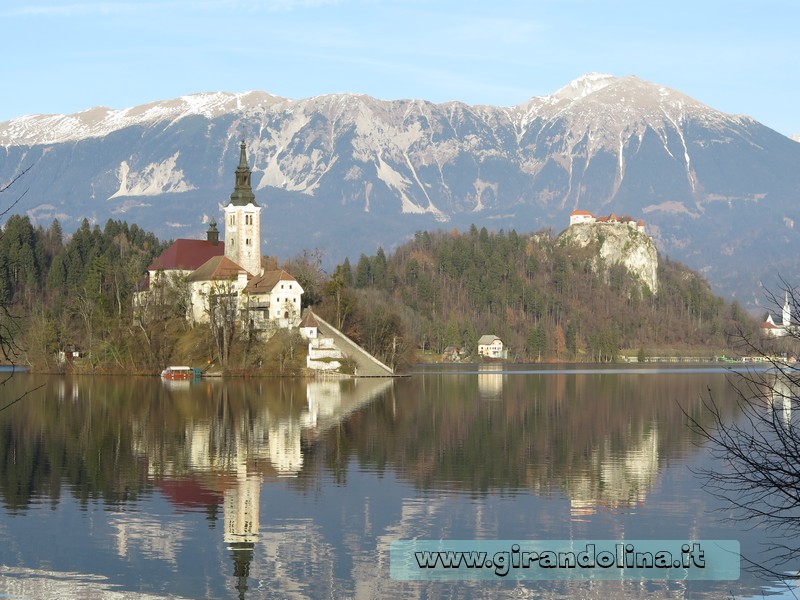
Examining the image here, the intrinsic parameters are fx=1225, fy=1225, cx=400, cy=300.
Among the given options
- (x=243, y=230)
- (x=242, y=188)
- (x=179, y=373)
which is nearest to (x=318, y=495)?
(x=179, y=373)

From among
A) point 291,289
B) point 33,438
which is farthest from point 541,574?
point 291,289

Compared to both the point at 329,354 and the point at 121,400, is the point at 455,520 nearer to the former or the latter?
the point at 121,400

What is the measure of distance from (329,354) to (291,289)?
38.7ft

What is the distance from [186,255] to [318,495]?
119318 millimetres

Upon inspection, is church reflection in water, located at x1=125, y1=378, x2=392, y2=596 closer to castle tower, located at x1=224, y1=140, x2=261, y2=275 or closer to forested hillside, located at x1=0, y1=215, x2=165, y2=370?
forested hillside, located at x1=0, y1=215, x2=165, y2=370

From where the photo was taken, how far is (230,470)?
48.7 meters

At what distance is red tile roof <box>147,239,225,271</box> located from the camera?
157 meters

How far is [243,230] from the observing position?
517 feet

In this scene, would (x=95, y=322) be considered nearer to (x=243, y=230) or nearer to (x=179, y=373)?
(x=243, y=230)

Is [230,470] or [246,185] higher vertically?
[246,185]

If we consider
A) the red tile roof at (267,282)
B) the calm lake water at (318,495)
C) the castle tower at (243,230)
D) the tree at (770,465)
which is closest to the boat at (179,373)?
the red tile roof at (267,282)

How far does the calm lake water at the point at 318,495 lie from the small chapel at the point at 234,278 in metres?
56.0

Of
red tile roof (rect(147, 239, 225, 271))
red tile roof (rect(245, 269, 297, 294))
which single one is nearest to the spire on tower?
red tile roof (rect(147, 239, 225, 271))

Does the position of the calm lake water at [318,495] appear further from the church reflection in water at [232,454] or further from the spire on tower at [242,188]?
the spire on tower at [242,188]
